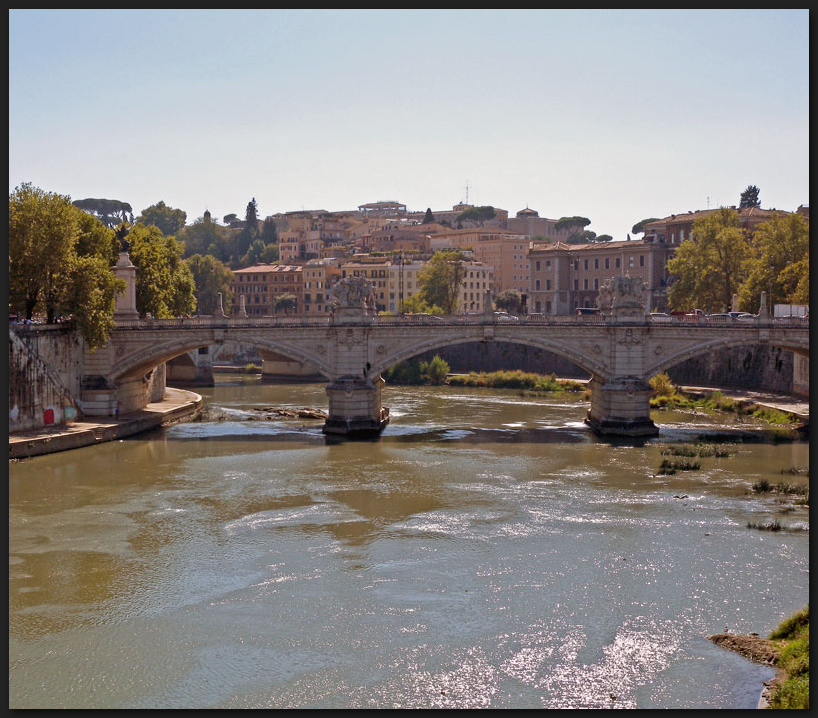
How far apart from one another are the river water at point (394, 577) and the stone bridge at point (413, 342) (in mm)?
3567

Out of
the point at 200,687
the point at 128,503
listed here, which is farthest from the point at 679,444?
the point at 200,687

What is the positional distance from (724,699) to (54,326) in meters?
24.4

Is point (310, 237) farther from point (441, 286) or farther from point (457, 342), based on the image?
point (457, 342)

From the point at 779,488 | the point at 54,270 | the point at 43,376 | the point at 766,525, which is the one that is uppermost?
the point at 54,270

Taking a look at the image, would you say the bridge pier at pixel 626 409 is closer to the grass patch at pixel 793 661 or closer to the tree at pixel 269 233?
the grass patch at pixel 793 661

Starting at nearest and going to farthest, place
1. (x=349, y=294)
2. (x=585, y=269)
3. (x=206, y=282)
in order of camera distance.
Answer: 1. (x=349, y=294)
2. (x=585, y=269)
3. (x=206, y=282)

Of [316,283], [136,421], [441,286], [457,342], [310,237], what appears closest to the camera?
[136,421]

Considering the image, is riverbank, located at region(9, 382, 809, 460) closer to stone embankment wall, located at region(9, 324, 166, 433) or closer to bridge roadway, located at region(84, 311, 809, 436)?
stone embankment wall, located at region(9, 324, 166, 433)

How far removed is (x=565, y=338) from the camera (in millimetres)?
34656

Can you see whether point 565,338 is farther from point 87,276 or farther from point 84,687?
point 84,687

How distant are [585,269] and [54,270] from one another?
4523 centimetres

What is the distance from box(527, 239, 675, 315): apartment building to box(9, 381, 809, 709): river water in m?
38.0

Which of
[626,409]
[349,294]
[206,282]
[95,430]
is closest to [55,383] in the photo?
[95,430]

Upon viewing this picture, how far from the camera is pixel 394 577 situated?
18.0 meters
